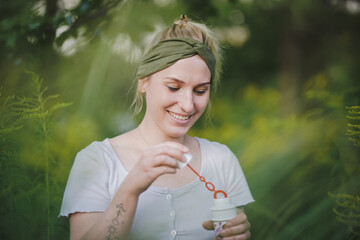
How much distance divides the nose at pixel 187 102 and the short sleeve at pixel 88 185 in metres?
0.46

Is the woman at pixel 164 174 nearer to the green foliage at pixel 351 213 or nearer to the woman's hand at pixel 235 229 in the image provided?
the woman's hand at pixel 235 229

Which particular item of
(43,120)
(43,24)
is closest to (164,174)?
(43,120)

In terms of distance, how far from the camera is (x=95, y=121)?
93.7 inches

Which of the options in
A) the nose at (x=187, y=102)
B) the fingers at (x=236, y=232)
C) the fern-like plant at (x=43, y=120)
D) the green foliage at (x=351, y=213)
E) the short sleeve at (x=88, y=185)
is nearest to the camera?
the fingers at (x=236, y=232)

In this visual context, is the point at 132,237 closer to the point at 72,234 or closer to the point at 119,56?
the point at 72,234

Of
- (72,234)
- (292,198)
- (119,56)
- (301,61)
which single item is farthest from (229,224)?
(301,61)

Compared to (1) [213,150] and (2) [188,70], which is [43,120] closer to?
(2) [188,70]

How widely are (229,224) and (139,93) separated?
973mm

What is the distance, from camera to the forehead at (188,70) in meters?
1.72

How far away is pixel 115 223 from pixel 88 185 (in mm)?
285

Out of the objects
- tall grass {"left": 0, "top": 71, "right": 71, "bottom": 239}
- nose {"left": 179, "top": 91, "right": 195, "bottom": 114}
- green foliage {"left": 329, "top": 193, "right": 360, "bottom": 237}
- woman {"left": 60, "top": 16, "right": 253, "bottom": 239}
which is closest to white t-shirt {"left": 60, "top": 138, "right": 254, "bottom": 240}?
woman {"left": 60, "top": 16, "right": 253, "bottom": 239}

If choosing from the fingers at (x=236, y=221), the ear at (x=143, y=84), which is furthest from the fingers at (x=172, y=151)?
the ear at (x=143, y=84)

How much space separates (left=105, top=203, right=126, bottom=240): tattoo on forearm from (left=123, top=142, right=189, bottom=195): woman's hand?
85 millimetres

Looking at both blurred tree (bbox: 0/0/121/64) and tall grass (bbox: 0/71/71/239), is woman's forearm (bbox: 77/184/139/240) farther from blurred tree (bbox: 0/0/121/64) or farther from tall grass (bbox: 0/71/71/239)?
blurred tree (bbox: 0/0/121/64)
